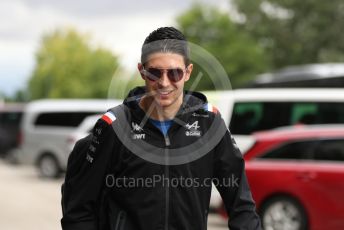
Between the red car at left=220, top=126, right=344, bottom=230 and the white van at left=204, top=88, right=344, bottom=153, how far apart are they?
139 inches

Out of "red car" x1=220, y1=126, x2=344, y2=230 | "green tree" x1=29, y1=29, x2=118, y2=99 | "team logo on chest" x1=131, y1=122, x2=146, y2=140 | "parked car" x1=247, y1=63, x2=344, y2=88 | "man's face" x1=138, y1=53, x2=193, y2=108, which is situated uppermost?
"green tree" x1=29, y1=29, x2=118, y2=99

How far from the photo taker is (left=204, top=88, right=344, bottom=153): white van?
14.1m

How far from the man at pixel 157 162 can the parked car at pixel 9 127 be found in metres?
27.9

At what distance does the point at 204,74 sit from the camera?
329 centimetres

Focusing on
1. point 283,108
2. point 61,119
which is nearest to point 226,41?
point 61,119

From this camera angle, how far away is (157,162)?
9.91 ft

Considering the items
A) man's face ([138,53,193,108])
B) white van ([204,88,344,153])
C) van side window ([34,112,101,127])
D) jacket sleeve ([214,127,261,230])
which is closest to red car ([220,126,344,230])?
white van ([204,88,344,153])

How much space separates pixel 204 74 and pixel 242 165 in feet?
1.33

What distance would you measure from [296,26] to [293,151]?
5370cm

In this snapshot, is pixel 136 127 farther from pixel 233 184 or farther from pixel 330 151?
pixel 330 151

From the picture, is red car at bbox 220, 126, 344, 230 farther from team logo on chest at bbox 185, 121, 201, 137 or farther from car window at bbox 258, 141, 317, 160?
team logo on chest at bbox 185, 121, 201, 137

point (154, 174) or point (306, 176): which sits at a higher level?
point (154, 174)

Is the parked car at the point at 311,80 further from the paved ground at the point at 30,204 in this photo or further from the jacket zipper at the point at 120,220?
the jacket zipper at the point at 120,220

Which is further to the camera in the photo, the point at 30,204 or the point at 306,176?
the point at 30,204
